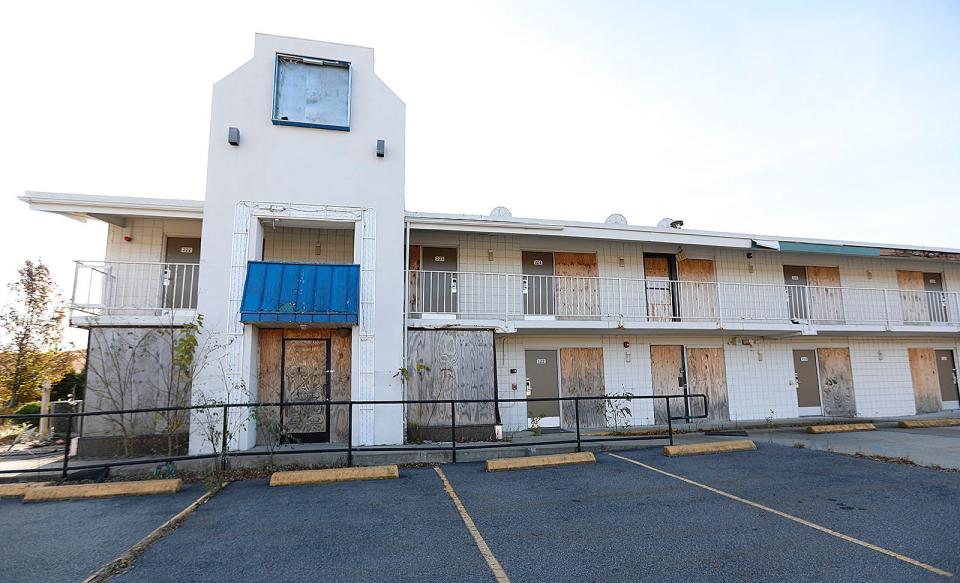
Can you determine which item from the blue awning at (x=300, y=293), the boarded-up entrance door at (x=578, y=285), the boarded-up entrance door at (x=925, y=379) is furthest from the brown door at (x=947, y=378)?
the blue awning at (x=300, y=293)

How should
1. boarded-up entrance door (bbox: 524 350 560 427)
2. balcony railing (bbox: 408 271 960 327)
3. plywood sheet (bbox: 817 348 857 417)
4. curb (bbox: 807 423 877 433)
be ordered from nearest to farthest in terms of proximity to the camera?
curb (bbox: 807 423 877 433) → balcony railing (bbox: 408 271 960 327) → boarded-up entrance door (bbox: 524 350 560 427) → plywood sheet (bbox: 817 348 857 417)

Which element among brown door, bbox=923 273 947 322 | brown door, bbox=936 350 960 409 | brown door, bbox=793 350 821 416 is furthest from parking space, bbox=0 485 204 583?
brown door, bbox=936 350 960 409

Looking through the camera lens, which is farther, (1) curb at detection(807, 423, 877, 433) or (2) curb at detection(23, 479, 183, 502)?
(1) curb at detection(807, 423, 877, 433)

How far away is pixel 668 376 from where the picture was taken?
13.6m

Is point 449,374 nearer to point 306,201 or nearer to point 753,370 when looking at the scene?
point 306,201

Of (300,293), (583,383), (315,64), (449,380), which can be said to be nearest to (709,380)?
(583,383)

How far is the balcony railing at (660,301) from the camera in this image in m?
12.3

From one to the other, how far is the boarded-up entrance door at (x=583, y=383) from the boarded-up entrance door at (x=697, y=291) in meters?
2.90

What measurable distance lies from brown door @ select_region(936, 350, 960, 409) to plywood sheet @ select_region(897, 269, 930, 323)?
1.63 meters

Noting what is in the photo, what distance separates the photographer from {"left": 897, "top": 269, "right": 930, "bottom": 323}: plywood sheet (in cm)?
1570

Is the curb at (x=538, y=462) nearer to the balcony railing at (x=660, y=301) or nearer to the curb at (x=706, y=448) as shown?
the curb at (x=706, y=448)

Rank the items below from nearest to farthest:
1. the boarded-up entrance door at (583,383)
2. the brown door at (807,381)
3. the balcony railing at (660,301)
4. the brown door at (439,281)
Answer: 1. the brown door at (439,281)
2. the balcony railing at (660,301)
3. the boarded-up entrance door at (583,383)
4. the brown door at (807,381)

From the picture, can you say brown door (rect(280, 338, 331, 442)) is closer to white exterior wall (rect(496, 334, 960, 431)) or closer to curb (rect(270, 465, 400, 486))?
curb (rect(270, 465, 400, 486))

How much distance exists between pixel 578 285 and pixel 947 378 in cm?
1368
